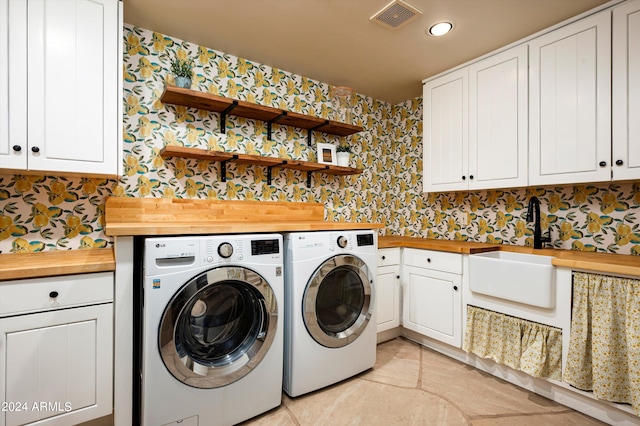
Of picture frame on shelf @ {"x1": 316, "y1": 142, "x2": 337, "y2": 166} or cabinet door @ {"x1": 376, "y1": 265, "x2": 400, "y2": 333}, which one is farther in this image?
picture frame on shelf @ {"x1": 316, "y1": 142, "x2": 337, "y2": 166}

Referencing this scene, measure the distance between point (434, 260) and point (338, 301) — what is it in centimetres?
90

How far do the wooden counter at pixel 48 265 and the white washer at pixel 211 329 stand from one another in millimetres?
243

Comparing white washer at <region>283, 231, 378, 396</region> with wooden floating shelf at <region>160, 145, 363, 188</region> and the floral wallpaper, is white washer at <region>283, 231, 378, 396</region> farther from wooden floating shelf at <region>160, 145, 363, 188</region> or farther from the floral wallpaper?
the floral wallpaper

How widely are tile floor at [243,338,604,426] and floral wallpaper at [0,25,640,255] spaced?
43.9 inches

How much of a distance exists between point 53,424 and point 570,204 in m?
3.28

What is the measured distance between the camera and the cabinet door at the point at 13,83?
153 cm

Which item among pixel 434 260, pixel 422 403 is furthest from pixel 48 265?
pixel 434 260

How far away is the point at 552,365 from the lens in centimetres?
187

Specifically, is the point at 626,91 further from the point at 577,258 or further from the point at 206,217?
the point at 206,217

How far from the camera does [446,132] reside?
2729 mm

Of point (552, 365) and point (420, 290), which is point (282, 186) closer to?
point (420, 290)

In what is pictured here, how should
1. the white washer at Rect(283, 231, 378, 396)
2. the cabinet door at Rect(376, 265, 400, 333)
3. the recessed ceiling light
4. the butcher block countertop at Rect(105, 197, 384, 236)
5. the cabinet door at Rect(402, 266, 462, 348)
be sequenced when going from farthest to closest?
the cabinet door at Rect(376, 265, 400, 333) → the cabinet door at Rect(402, 266, 462, 348) → the recessed ceiling light → the white washer at Rect(283, 231, 378, 396) → the butcher block countertop at Rect(105, 197, 384, 236)

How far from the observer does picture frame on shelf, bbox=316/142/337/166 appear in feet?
9.39

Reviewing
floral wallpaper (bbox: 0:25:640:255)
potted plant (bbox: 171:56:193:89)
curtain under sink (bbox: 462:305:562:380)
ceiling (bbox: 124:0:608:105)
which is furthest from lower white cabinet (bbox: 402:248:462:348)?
potted plant (bbox: 171:56:193:89)
